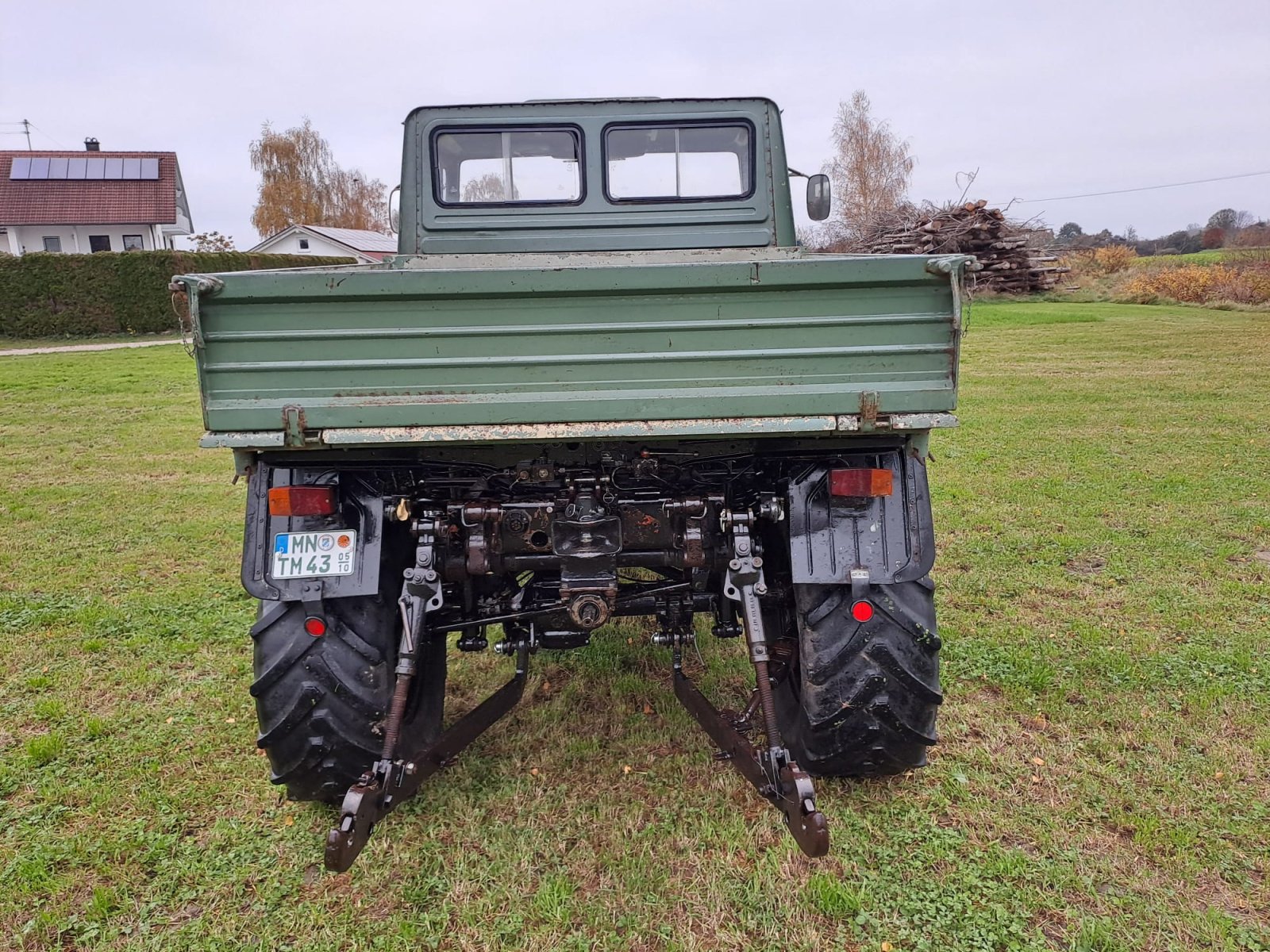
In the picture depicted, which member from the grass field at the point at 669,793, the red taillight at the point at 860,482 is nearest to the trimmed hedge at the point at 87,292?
the grass field at the point at 669,793

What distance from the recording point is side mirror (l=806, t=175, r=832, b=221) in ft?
14.5

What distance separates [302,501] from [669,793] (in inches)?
66.8

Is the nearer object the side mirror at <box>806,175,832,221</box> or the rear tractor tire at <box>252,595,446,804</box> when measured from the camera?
the rear tractor tire at <box>252,595,446,804</box>

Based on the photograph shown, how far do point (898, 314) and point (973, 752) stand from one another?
1.88 meters

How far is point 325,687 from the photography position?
2916mm

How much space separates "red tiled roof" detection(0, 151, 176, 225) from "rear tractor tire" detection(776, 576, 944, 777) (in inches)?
1505

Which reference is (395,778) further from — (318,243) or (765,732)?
(318,243)

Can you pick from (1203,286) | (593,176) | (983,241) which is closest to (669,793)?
(593,176)

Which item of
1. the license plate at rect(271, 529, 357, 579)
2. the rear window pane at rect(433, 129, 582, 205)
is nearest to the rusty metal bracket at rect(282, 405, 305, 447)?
the license plate at rect(271, 529, 357, 579)

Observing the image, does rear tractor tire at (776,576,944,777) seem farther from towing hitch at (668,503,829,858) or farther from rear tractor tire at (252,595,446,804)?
rear tractor tire at (252,595,446,804)

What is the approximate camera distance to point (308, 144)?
147ft

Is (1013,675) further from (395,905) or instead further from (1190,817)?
(395,905)

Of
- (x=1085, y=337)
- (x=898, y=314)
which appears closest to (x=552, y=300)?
(x=898, y=314)

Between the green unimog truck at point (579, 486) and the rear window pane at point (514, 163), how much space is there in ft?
2.49
